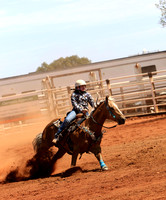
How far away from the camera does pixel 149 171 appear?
6.77 meters

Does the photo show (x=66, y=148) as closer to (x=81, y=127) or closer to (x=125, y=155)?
(x=81, y=127)

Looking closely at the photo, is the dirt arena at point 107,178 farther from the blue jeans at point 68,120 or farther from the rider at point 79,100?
the rider at point 79,100

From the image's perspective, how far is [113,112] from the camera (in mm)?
7797

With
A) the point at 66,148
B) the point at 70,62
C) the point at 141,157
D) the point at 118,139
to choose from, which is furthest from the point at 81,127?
the point at 70,62

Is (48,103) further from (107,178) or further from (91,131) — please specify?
(107,178)

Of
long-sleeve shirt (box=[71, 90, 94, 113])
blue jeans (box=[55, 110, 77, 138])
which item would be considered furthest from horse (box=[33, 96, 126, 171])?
long-sleeve shirt (box=[71, 90, 94, 113])

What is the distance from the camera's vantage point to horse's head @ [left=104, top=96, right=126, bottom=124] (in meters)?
7.68

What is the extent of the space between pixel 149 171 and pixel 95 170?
1.65 meters

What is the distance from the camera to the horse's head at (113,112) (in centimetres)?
768

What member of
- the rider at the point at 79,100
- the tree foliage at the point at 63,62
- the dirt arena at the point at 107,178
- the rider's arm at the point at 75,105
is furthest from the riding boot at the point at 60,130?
the tree foliage at the point at 63,62

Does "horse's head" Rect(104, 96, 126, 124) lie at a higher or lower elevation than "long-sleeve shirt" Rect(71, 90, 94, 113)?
lower

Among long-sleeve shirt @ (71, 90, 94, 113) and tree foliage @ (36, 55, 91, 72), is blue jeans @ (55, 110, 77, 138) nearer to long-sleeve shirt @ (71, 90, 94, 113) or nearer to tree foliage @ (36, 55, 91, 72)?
long-sleeve shirt @ (71, 90, 94, 113)

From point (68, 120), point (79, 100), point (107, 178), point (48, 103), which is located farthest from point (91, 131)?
point (48, 103)

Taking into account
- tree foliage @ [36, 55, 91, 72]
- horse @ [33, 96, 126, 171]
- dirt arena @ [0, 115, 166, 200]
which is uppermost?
tree foliage @ [36, 55, 91, 72]
